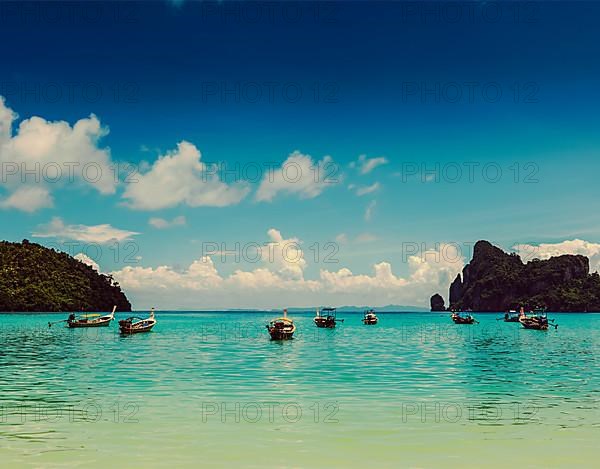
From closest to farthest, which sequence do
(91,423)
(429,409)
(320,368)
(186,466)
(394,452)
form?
(186,466) → (394,452) → (91,423) → (429,409) → (320,368)

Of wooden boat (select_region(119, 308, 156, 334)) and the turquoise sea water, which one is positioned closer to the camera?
the turquoise sea water

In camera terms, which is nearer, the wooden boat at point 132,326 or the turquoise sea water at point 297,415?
the turquoise sea water at point 297,415

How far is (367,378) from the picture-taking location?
3644 centimetres

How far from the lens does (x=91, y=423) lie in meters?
21.7

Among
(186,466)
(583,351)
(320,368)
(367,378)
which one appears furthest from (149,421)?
(583,351)

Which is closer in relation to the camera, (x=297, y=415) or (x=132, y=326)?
(x=297, y=415)

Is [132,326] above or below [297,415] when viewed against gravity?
above

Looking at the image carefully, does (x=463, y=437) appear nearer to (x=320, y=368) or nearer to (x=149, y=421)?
(x=149, y=421)

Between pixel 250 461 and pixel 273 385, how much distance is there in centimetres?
1601

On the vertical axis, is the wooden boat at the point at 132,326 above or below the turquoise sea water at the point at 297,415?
above

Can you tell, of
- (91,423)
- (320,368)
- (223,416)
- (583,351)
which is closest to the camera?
(91,423)

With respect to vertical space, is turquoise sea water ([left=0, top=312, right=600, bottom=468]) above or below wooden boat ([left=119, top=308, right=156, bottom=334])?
below

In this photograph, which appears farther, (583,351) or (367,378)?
(583,351)

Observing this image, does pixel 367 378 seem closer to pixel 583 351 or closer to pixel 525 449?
pixel 525 449
